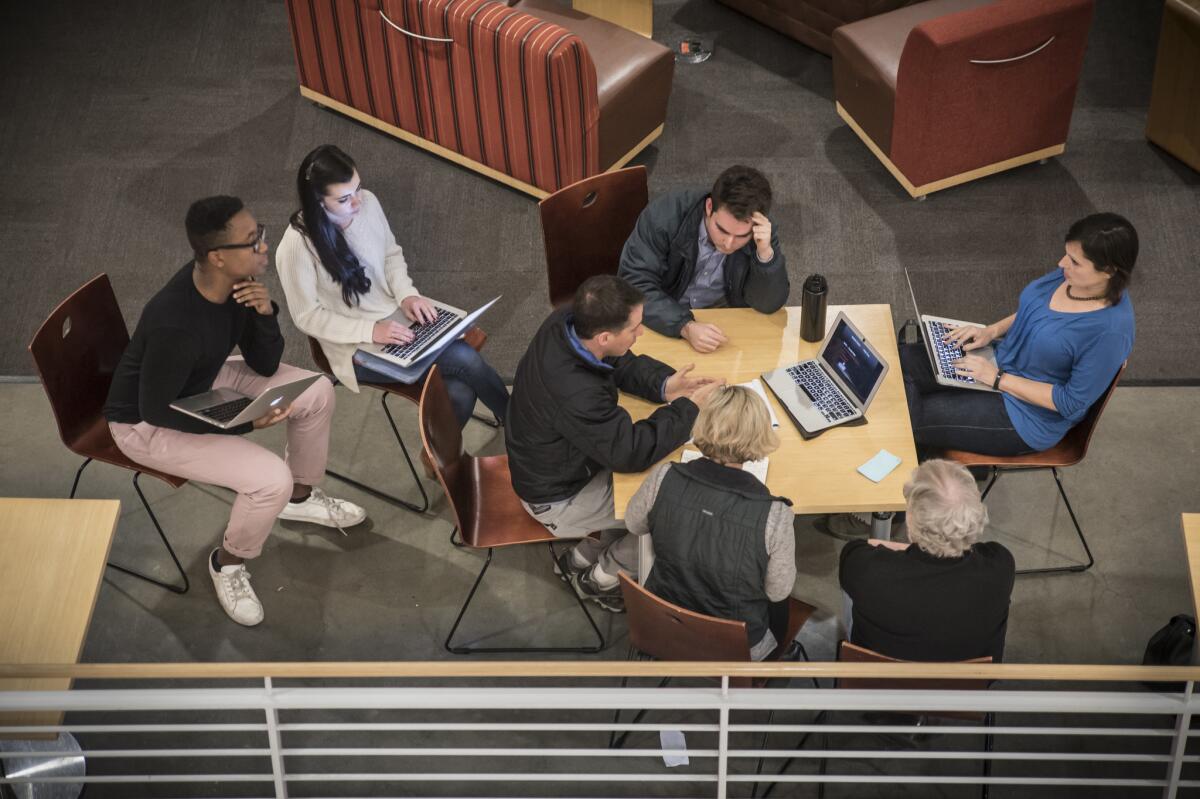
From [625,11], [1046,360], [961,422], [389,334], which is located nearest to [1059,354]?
[1046,360]

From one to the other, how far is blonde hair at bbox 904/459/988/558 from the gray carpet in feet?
6.89

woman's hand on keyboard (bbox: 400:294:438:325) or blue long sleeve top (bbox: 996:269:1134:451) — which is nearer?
blue long sleeve top (bbox: 996:269:1134:451)

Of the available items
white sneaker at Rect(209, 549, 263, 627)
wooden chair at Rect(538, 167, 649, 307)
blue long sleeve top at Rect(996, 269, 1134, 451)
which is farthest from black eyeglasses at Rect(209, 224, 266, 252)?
blue long sleeve top at Rect(996, 269, 1134, 451)

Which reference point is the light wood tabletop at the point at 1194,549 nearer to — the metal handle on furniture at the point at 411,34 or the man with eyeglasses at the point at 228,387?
the man with eyeglasses at the point at 228,387

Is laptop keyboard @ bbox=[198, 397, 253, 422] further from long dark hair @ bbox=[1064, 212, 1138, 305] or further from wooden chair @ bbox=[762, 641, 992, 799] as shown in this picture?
long dark hair @ bbox=[1064, 212, 1138, 305]

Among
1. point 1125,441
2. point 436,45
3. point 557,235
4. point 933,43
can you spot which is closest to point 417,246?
point 436,45

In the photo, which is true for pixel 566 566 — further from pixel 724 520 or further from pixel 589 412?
pixel 724 520

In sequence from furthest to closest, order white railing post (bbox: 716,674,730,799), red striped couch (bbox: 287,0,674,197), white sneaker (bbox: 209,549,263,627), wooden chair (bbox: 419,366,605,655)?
red striped couch (bbox: 287,0,674,197) → white sneaker (bbox: 209,549,263,627) → wooden chair (bbox: 419,366,605,655) → white railing post (bbox: 716,674,730,799)

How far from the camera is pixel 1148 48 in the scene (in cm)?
663

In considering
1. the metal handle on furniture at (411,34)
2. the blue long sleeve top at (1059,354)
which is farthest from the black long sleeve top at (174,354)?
the blue long sleeve top at (1059,354)

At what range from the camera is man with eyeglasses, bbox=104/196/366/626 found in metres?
3.93

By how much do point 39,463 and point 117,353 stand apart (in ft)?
2.70

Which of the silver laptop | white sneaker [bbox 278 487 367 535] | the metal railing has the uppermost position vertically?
the silver laptop

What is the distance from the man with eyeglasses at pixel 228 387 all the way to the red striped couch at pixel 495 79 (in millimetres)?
1756
